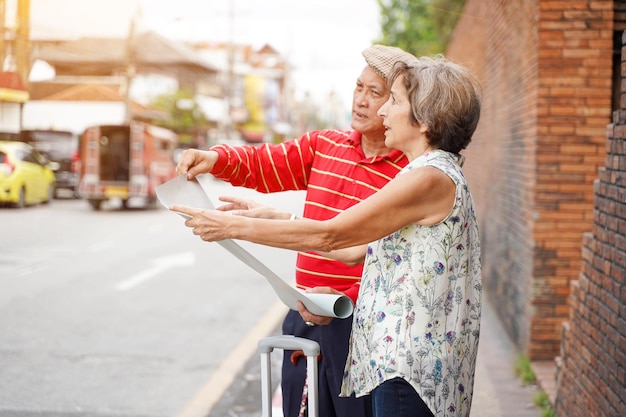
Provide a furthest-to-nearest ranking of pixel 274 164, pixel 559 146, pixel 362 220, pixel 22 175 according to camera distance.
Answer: pixel 22 175 → pixel 559 146 → pixel 274 164 → pixel 362 220

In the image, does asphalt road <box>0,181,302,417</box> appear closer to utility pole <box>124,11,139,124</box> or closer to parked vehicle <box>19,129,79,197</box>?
parked vehicle <box>19,129,79,197</box>

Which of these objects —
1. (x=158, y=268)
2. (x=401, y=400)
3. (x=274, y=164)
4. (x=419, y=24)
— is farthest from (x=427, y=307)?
(x=419, y=24)

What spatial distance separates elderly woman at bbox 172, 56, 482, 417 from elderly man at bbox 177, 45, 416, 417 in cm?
54

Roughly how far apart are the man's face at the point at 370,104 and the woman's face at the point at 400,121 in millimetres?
627

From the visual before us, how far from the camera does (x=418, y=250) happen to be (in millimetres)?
2734

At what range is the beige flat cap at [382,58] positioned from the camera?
11.3 ft

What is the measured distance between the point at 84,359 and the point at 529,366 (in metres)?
3.46

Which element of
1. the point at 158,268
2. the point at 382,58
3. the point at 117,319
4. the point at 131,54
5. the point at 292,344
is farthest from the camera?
the point at 158,268

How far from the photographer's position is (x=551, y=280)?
23.4 ft

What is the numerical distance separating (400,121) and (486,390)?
13.3 feet

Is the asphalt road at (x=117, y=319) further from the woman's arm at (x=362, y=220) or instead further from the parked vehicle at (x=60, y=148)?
the woman's arm at (x=362, y=220)

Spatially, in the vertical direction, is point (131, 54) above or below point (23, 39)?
above

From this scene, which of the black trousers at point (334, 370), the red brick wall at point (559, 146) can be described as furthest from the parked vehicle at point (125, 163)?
the black trousers at point (334, 370)

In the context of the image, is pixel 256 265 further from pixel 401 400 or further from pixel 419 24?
pixel 419 24
